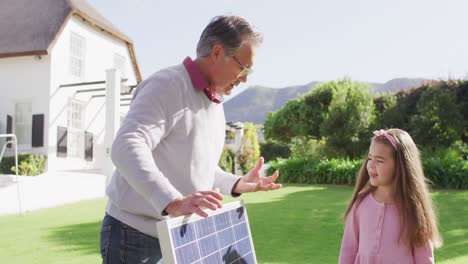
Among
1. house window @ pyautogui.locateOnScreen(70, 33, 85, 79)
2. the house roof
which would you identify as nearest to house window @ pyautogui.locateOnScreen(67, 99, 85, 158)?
house window @ pyautogui.locateOnScreen(70, 33, 85, 79)

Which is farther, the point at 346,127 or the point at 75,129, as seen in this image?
the point at 346,127

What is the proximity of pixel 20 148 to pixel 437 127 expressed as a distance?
16.2 metres

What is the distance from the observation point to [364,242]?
309cm

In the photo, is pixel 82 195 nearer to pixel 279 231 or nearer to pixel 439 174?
pixel 279 231

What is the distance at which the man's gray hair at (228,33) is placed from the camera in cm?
209

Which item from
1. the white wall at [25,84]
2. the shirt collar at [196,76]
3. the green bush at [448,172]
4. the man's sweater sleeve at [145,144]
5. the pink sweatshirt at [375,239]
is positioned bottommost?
the green bush at [448,172]

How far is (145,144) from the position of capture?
5.98 ft

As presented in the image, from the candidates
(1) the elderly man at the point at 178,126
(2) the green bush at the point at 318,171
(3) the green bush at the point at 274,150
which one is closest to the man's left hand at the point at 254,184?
(1) the elderly man at the point at 178,126

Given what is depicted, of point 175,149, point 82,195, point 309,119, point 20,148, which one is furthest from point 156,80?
point 309,119

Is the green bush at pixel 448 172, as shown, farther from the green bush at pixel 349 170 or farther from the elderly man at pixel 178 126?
the elderly man at pixel 178 126

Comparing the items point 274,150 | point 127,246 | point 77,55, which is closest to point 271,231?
point 127,246

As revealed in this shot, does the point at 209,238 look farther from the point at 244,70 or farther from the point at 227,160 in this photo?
the point at 227,160

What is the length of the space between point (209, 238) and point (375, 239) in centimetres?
148

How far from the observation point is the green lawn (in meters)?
5.88
